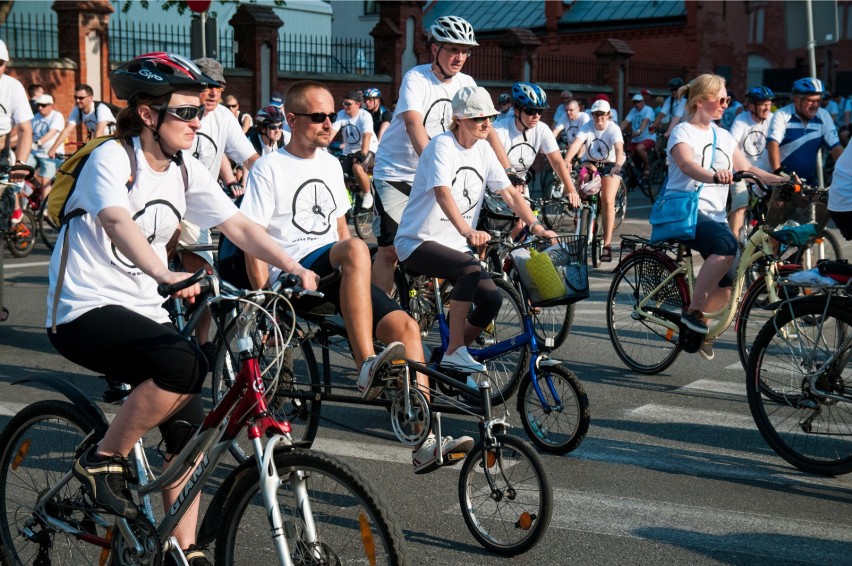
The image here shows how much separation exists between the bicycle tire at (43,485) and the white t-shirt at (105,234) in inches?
14.1

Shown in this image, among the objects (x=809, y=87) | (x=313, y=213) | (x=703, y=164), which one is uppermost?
(x=809, y=87)

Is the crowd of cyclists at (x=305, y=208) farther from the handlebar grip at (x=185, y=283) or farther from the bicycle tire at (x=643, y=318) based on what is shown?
the bicycle tire at (x=643, y=318)

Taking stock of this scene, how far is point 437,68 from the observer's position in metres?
8.23

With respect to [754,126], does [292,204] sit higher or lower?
lower

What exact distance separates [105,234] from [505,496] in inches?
76.0

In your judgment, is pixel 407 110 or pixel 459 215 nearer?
pixel 459 215

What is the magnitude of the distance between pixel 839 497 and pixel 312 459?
3134 millimetres

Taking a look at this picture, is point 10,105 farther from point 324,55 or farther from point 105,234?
point 324,55

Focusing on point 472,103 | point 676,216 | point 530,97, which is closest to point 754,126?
point 530,97

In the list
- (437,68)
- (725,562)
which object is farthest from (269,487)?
(437,68)

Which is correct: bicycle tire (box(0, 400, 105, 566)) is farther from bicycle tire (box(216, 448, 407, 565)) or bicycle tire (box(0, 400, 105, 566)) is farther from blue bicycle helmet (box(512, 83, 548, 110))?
blue bicycle helmet (box(512, 83, 548, 110))

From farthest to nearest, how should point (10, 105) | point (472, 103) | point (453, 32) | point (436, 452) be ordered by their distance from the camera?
point (10, 105) < point (453, 32) < point (472, 103) < point (436, 452)

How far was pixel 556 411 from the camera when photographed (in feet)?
19.3

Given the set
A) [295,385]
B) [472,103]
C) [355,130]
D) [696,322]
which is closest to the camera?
[295,385]
